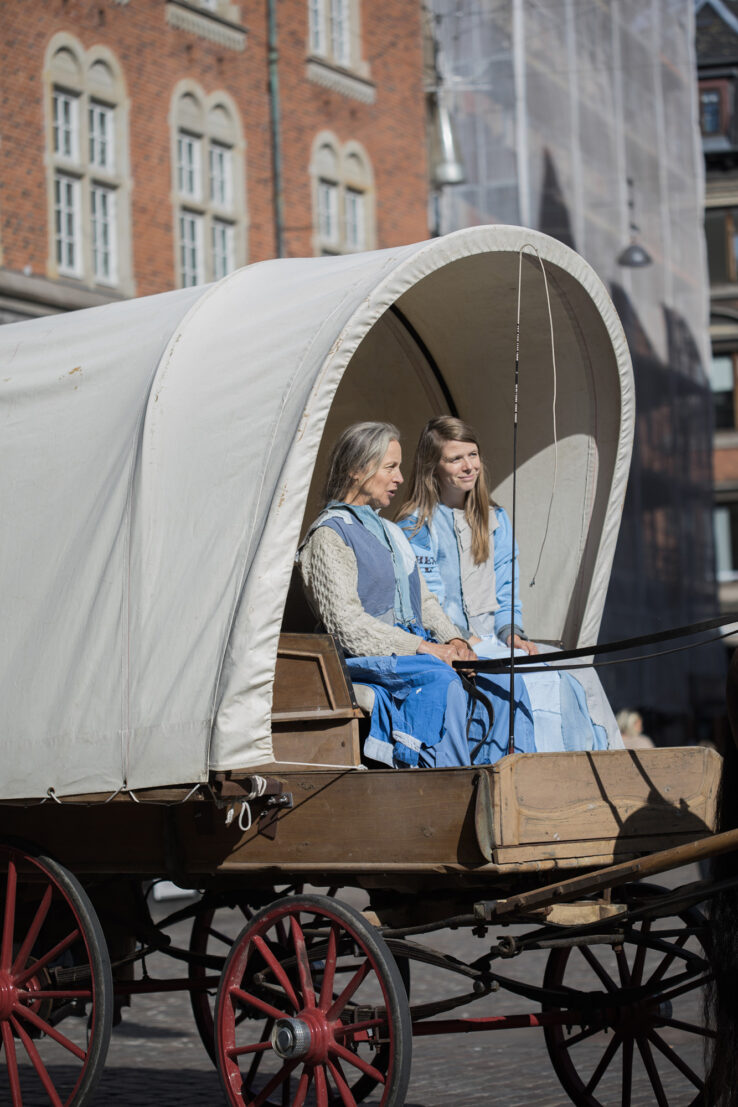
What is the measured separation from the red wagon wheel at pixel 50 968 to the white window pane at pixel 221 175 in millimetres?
14154

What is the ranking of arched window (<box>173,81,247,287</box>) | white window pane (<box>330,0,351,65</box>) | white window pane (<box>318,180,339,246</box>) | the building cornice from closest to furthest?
the building cornice → arched window (<box>173,81,247,287</box>) → white window pane (<box>318,180,339,246</box>) → white window pane (<box>330,0,351,65</box>)

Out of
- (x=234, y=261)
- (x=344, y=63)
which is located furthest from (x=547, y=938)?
(x=344, y=63)

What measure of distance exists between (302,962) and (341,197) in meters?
16.8

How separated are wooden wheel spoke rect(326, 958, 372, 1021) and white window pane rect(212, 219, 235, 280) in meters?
14.7

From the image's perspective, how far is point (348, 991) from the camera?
15.9 feet

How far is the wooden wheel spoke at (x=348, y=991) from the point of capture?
4.83 metres

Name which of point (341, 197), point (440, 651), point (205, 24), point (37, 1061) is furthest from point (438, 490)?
point (341, 197)

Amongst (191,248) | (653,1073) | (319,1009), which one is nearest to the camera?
(319,1009)

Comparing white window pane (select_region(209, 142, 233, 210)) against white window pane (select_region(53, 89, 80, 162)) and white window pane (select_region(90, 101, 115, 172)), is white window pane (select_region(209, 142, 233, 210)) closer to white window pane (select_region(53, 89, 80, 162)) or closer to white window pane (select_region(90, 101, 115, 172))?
white window pane (select_region(90, 101, 115, 172))

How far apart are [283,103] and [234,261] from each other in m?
2.27

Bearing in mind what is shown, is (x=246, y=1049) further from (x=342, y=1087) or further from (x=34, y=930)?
(x=34, y=930)

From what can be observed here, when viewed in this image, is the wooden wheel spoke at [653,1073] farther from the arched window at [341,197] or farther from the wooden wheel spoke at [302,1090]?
the arched window at [341,197]

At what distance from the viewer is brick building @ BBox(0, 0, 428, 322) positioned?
53.3ft

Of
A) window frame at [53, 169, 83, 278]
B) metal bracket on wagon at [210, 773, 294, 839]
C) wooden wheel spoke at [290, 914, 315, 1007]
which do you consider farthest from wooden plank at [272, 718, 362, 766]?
window frame at [53, 169, 83, 278]
